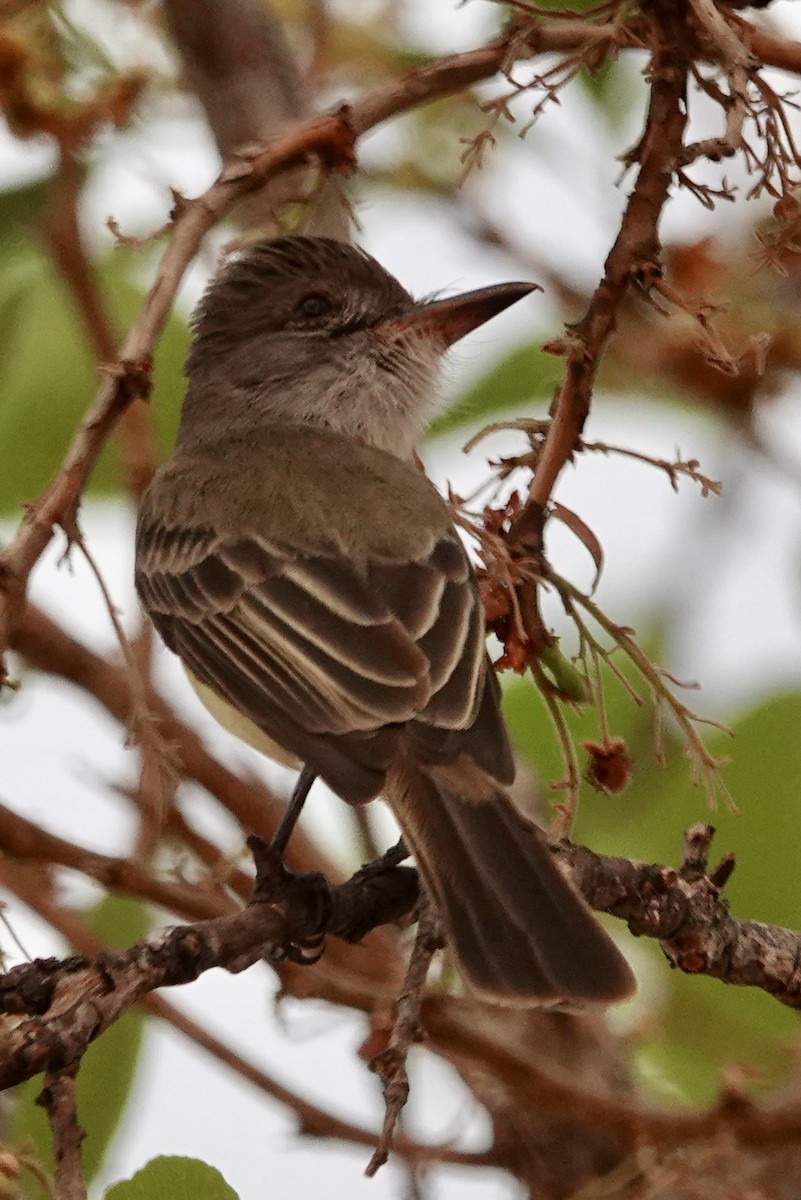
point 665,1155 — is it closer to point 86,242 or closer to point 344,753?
point 344,753

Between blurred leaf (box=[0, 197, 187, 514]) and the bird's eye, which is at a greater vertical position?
the bird's eye

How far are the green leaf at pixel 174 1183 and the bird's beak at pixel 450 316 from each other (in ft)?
5.89

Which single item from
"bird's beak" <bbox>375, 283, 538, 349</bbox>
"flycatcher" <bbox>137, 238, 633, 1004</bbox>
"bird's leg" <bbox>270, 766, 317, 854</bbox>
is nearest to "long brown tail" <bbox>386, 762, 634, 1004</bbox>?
"flycatcher" <bbox>137, 238, 633, 1004</bbox>

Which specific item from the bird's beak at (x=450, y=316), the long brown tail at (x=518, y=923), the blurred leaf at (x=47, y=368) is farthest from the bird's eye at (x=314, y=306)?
the long brown tail at (x=518, y=923)

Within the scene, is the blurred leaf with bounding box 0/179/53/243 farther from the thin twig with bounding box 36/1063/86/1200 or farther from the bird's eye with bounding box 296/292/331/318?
the thin twig with bounding box 36/1063/86/1200

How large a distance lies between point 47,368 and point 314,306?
536 mm

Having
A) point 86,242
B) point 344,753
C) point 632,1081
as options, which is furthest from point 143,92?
point 632,1081

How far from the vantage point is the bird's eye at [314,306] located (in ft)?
11.6

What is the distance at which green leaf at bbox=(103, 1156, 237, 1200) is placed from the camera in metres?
1.56

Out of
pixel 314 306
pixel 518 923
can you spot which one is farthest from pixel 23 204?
pixel 518 923

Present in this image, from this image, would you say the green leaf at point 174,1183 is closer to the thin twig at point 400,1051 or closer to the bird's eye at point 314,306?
the thin twig at point 400,1051

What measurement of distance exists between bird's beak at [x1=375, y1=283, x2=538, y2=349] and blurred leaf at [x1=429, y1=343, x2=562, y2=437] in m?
0.11

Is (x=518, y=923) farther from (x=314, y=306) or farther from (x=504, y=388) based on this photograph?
(x=314, y=306)

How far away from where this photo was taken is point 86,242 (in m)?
3.10
